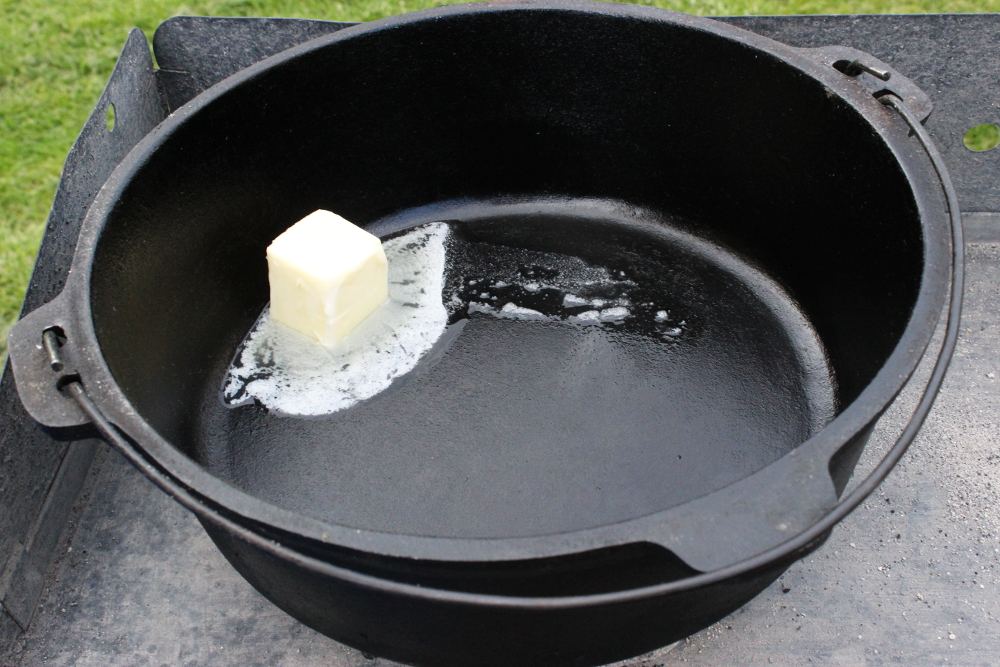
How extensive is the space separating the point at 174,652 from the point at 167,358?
0.49 metres

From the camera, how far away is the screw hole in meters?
2.22

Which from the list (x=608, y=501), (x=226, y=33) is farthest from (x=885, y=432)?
(x=226, y=33)

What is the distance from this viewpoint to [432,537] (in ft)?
2.78

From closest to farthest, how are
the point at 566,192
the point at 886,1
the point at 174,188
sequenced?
the point at 174,188 → the point at 566,192 → the point at 886,1

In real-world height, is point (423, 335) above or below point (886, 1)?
below

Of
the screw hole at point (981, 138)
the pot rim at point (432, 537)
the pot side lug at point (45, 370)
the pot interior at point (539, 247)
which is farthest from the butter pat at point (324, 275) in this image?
the screw hole at point (981, 138)

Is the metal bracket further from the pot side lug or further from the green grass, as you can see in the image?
the pot side lug

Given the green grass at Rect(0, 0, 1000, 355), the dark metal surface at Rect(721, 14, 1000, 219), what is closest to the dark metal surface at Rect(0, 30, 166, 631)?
the green grass at Rect(0, 0, 1000, 355)

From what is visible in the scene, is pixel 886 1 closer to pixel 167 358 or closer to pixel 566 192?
pixel 566 192

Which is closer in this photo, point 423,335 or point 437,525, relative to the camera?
point 437,525

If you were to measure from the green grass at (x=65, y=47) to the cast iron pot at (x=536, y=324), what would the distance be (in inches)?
36.6

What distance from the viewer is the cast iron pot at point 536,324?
0.95 meters

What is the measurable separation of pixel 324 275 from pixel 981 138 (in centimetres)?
190

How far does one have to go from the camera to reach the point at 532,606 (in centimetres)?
87
